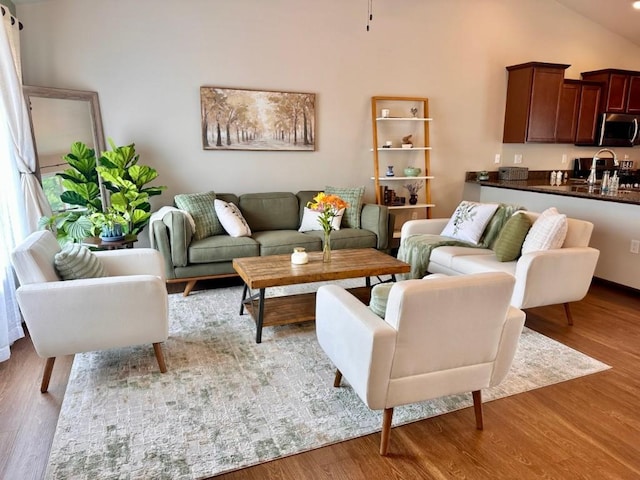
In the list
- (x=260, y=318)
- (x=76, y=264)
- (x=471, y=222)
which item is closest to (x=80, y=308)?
(x=76, y=264)

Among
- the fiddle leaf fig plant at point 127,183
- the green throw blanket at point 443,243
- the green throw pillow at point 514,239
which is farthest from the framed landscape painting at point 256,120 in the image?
the green throw pillow at point 514,239

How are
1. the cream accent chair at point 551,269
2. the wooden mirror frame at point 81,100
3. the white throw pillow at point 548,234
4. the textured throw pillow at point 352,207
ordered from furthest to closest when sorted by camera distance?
the textured throw pillow at point 352,207, the wooden mirror frame at point 81,100, the white throw pillow at point 548,234, the cream accent chair at point 551,269

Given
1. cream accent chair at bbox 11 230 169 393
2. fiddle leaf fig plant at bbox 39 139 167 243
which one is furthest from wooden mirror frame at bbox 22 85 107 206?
cream accent chair at bbox 11 230 169 393

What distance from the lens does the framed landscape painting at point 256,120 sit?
4488mm

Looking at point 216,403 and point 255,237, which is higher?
point 255,237

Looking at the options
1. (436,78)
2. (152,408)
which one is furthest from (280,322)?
(436,78)

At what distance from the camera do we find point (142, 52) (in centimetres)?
418

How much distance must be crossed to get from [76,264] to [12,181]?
1.24m

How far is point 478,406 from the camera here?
208cm

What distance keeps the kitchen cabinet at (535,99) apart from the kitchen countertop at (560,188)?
579mm

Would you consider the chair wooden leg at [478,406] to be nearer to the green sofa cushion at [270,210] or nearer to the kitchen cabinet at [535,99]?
the green sofa cushion at [270,210]

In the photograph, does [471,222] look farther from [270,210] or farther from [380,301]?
[380,301]

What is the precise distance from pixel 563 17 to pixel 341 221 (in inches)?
165

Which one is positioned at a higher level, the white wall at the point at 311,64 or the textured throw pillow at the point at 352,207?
the white wall at the point at 311,64
